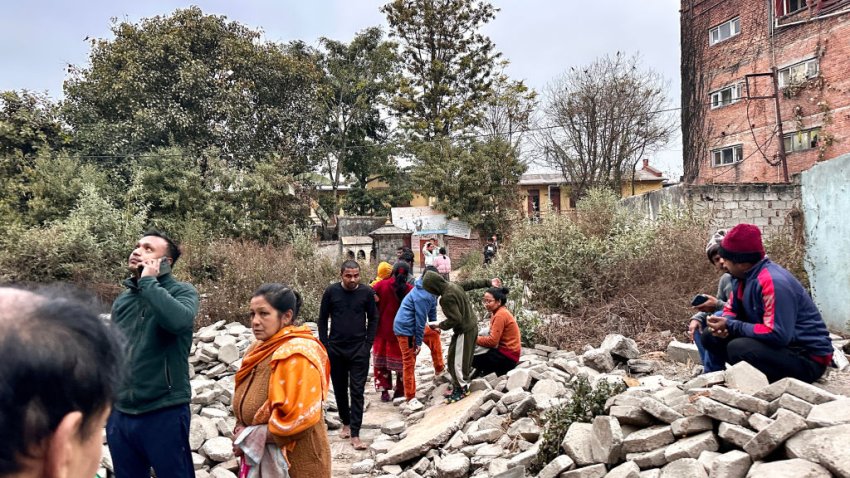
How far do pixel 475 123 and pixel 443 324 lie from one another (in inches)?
919

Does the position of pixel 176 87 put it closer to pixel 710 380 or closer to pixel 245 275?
pixel 245 275

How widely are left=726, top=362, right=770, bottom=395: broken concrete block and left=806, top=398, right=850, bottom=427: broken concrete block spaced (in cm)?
43

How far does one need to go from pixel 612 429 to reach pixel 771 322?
54.3 inches

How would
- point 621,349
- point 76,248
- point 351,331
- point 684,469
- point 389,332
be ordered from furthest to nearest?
point 76,248
point 389,332
point 621,349
point 351,331
point 684,469

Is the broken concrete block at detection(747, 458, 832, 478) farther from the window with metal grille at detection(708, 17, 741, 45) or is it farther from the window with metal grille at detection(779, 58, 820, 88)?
the window with metal grille at detection(708, 17, 741, 45)

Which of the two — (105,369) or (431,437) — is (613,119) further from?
Answer: (105,369)

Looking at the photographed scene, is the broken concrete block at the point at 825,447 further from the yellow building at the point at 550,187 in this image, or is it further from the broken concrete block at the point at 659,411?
the yellow building at the point at 550,187

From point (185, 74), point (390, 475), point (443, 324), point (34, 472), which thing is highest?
point (185, 74)

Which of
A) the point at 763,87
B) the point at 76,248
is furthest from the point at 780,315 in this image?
the point at 763,87

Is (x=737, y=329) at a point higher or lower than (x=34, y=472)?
lower

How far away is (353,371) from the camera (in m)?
5.62

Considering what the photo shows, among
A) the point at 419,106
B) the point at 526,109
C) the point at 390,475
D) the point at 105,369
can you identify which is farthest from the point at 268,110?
the point at 105,369

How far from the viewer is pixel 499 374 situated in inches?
261

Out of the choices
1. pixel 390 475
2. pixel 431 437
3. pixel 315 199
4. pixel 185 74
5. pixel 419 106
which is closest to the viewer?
pixel 390 475
